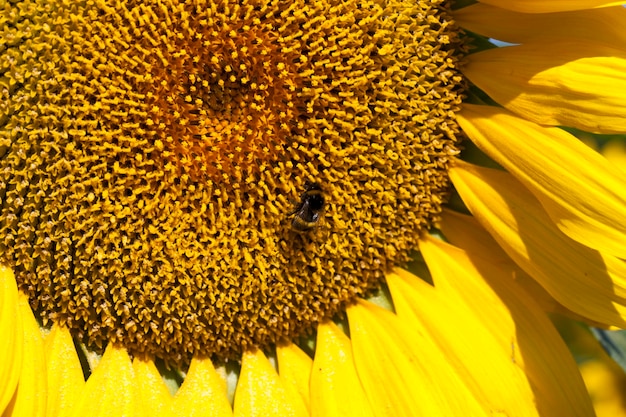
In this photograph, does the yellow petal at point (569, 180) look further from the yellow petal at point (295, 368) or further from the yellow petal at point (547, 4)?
the yellow petal at point (295, 368)

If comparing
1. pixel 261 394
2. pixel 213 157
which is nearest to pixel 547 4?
pixel 213 157

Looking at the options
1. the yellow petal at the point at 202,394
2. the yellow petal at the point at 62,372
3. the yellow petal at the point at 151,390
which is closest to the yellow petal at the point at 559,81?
the yellow petal at the point at 202,394

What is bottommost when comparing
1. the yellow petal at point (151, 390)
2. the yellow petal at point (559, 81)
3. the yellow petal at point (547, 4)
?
the yellow petal at point (151, 390)

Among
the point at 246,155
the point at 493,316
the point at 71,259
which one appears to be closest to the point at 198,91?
the point at 246,155

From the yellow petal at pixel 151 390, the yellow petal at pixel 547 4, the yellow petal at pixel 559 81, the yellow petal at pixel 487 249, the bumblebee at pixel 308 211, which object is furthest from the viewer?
the yellow petal at pixel 487 249

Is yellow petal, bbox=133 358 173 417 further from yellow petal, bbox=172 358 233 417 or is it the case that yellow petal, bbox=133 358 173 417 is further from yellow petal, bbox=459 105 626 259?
yellow petal, bbox=459 105 626 259

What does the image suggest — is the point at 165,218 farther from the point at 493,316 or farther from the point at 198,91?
the point at 493,316
